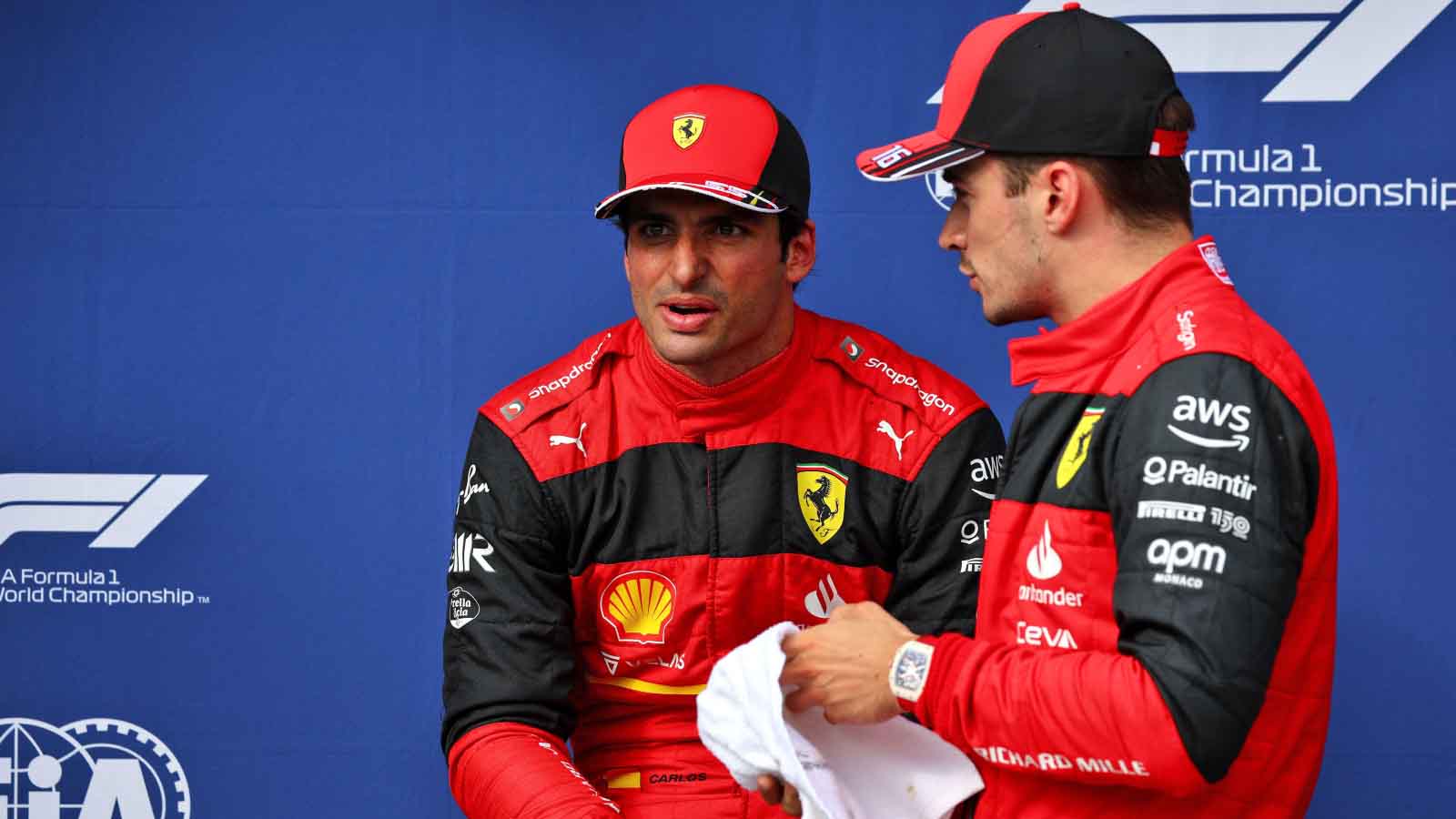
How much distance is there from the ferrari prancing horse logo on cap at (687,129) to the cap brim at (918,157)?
0.36 m

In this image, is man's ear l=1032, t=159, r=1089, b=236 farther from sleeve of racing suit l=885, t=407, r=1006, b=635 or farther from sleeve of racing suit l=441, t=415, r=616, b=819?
sleeve of racing suit l=441, t=415, r=616, b=819

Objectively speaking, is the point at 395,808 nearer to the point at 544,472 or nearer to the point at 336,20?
the point at 544,472

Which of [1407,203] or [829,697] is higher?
[1407,203]

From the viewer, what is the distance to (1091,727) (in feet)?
3.41

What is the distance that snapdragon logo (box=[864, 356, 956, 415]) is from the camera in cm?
175

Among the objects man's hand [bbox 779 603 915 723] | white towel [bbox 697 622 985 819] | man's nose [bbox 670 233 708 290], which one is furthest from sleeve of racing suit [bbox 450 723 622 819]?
man's nose [bbox 670 233 708 290]

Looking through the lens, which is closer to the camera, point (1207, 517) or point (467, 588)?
point (1207, 517)

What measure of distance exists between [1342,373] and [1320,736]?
117 centimetres

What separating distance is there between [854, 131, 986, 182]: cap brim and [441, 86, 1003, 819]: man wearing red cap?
1.09 ft

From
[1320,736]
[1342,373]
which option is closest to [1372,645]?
[1342,373]

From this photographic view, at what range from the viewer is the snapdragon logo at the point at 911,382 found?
1.75 metres

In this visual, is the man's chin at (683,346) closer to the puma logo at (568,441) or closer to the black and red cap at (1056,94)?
the puma logo at (568,441)

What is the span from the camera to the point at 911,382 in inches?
69.5

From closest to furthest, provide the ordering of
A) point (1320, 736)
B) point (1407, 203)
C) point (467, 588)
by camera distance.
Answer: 1. point (1320, 736)
2. point (467, 588)
3. point (1407, 203)
